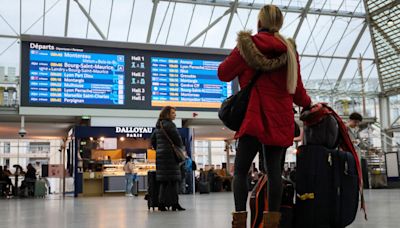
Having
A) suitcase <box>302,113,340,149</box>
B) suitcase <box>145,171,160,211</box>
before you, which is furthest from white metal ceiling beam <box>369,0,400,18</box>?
suitcase <box>302,113,340,149</box>

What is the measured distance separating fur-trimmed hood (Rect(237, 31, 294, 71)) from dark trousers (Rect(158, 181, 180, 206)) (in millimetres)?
4023

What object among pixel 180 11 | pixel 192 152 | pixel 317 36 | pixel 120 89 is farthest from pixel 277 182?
pixel 317 36

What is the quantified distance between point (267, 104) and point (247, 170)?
436 millimetres

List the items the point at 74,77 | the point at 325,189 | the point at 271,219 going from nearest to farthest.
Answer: the point at 271,219 < the point at 325,189 < the point at 74,77

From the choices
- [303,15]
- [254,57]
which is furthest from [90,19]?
[254,57]

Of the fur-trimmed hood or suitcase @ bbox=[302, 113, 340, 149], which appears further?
suitcase @ bbox=[302, 113, 340, 149]

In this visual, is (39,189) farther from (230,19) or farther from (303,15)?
(303,15)

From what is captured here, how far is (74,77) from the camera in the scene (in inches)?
631

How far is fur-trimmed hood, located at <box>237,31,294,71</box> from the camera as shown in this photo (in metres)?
3.12

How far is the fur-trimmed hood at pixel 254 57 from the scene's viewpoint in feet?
10.2

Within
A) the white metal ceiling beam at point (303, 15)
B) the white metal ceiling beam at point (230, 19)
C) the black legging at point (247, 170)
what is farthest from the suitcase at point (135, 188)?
the black legging at point (247, 170)

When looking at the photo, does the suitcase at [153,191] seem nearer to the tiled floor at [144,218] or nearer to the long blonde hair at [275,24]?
the tiled floor at [144,218]

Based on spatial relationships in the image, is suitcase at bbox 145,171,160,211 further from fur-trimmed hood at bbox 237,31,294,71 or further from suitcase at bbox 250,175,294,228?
fur-trimmed hood at bbox 237,31,294,71

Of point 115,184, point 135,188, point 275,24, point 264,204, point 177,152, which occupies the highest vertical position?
point 275,24
